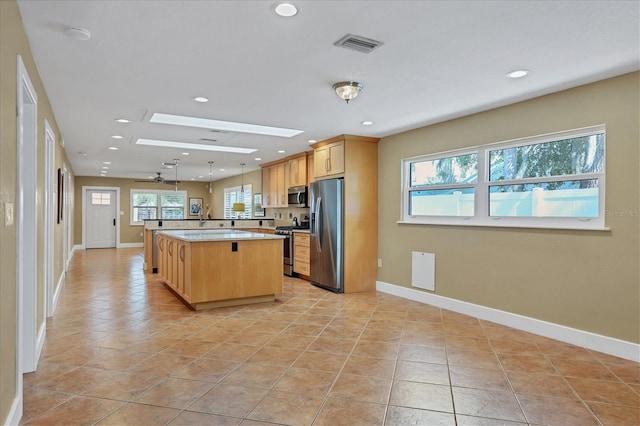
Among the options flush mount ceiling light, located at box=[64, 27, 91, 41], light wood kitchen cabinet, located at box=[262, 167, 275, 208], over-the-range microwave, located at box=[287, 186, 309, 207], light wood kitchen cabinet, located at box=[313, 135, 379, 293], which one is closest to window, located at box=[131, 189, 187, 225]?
light wood kitchen cabinet, located at box=[262, 167, 275, 208]

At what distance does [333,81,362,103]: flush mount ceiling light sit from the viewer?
333 centimetres

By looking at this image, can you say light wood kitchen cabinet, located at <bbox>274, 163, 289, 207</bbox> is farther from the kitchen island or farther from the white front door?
the white front door

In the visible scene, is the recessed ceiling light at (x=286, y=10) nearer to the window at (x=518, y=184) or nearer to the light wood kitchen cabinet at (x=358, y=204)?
the window at (x=518, y=184)

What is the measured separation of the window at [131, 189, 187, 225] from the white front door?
619 millimetres

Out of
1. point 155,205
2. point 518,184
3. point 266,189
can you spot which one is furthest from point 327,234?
point 155,205

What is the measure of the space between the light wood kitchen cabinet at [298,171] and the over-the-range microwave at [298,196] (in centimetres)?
10

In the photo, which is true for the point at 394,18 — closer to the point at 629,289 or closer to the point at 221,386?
the point at 221,386

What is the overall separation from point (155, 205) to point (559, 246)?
41.1ft

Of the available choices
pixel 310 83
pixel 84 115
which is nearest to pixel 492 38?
pixel 310 83

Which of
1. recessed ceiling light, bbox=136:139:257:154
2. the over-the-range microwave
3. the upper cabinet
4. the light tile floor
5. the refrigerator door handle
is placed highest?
recessed ceiling light, bbox=136:139:257:154

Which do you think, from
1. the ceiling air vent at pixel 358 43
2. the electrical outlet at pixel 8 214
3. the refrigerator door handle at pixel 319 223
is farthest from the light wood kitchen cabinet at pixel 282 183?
the electrical outlet at pixel 8 214

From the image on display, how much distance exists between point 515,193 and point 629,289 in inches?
52.1

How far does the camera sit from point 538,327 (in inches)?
148

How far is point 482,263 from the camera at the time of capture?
433 centimetres
